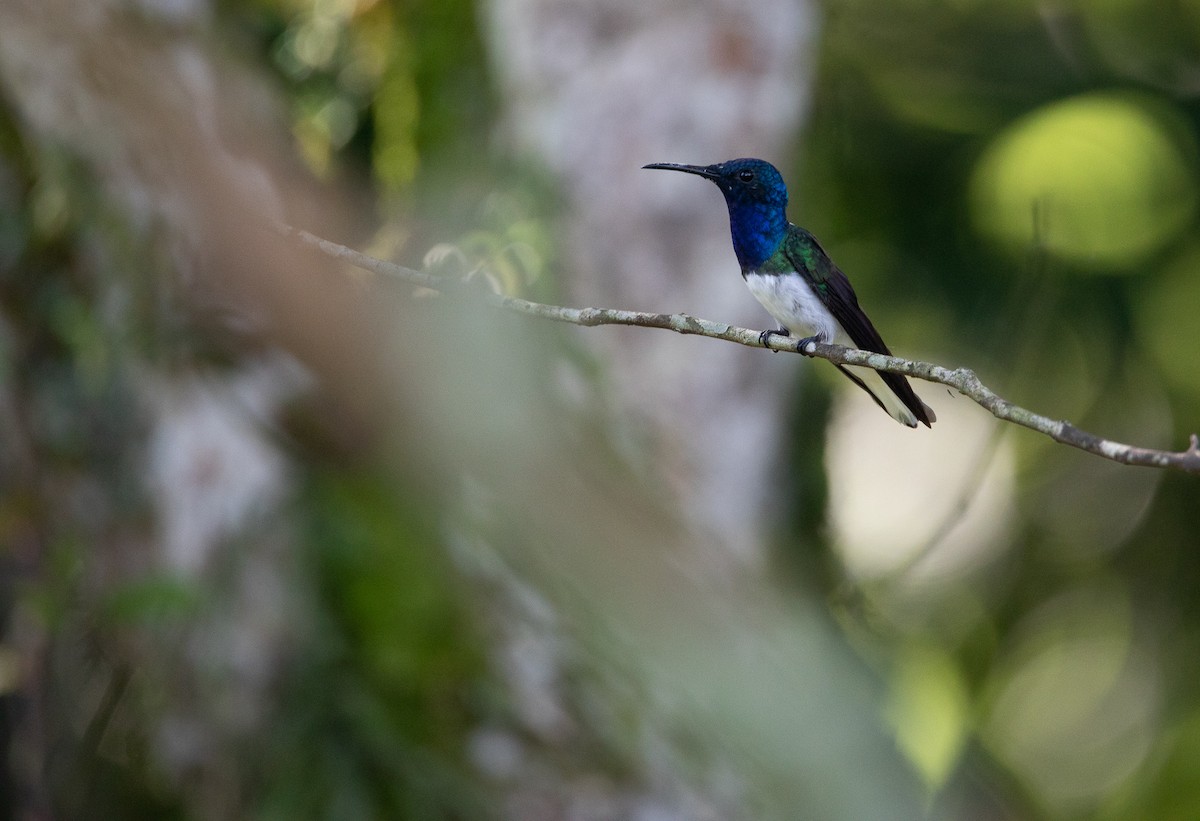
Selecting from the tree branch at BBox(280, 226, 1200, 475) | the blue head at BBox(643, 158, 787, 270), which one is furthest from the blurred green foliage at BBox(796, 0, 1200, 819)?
the tree branch at BBox(280, 226, 1200, 475)

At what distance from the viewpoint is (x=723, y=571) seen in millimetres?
4711

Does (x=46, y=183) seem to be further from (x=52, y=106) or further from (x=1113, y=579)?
(x=1113, y=579)

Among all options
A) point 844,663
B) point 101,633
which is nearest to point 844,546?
point 844,663

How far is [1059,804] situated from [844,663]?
203 inches

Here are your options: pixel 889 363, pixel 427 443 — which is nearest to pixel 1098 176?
pixel 427 443

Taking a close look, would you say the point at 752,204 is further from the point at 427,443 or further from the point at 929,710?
the point at 929,710

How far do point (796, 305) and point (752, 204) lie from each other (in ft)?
0.78

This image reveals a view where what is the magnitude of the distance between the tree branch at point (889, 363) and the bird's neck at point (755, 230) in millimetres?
441

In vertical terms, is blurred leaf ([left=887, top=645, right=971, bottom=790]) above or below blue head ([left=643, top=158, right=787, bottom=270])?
above

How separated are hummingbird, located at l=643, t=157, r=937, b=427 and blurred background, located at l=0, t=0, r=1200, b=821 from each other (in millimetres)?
420

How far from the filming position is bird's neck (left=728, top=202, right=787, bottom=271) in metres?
2.44

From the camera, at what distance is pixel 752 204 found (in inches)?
95.5

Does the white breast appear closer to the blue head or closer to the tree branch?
the blue head

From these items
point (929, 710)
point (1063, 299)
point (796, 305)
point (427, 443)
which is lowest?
point (796, 305)
